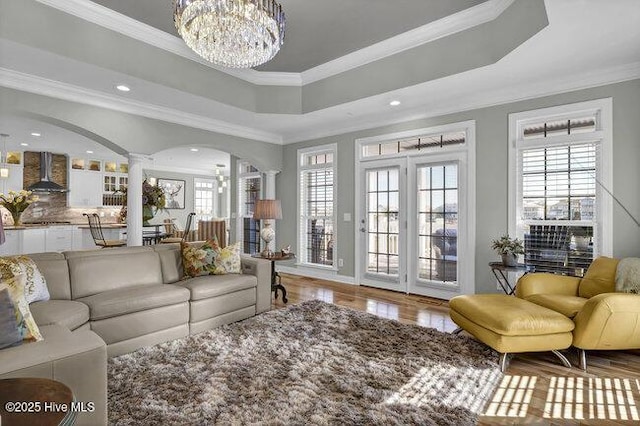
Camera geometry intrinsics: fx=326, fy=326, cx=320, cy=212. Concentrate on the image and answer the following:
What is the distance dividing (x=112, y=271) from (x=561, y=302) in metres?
4.17

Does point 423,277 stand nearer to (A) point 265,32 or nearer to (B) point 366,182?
(B) point 366,182

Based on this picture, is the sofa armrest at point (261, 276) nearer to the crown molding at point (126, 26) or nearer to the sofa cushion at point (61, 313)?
the sofa cushion at point (61, 313)

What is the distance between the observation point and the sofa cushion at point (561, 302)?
108 inches

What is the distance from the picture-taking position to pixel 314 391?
219cm

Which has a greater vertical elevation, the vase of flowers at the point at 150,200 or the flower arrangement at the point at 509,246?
the vase of flowers at the point at 150,200

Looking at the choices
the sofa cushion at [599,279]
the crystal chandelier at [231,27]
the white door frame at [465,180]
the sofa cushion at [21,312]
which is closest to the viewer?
the sofa cushion at [21,312]

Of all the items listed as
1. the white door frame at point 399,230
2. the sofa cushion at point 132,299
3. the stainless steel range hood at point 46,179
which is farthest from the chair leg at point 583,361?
the stainless steel range hood at point 46,179

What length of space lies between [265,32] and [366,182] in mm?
3259

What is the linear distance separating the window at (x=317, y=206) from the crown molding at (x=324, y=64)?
5.15 ft

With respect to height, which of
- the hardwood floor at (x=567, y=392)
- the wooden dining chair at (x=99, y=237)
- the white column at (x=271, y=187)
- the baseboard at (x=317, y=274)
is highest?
the white column at (x=271, y=187)

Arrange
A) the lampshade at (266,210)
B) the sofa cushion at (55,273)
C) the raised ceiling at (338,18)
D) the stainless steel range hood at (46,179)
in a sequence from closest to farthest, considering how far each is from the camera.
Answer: the sofa cushion at (55,273), the raised ceiling at (338,18), the lampshade at (266,210), the stainless steel range hood at (46,179)

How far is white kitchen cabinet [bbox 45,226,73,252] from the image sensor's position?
6871 mm

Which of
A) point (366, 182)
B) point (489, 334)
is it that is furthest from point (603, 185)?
point (366, 182)

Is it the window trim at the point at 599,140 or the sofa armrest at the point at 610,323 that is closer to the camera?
the sofa armrest at the point at 610,323
